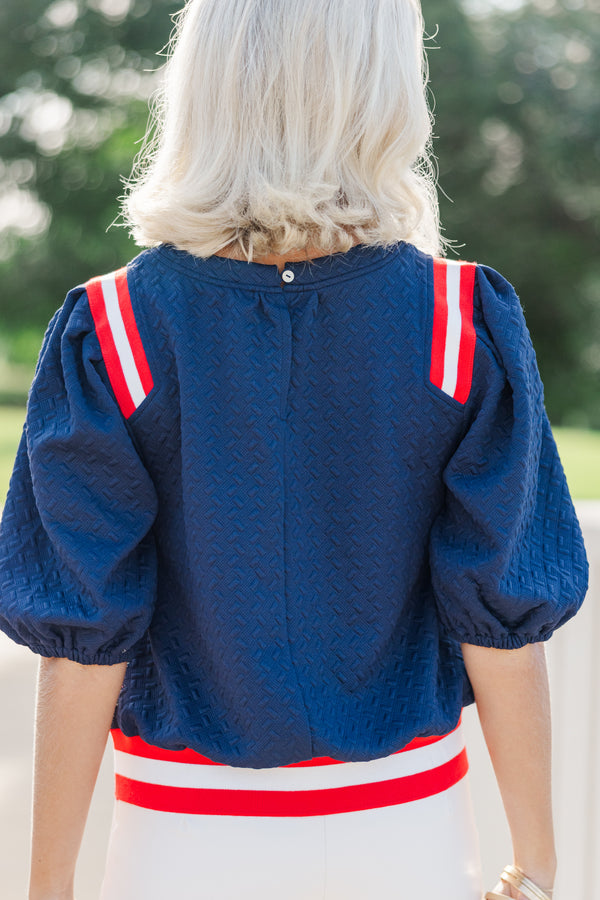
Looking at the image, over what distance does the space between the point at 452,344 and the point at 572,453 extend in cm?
979

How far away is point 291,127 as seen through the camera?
0.98 metres

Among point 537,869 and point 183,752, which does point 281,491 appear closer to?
point 183,752

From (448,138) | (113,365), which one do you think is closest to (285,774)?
(113,365)

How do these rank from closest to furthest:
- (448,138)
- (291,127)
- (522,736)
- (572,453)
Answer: (291,127), (522,736), (572,453), (448,138)

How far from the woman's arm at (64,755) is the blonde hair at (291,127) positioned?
1.46 ft

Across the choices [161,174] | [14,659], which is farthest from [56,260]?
[161,174]

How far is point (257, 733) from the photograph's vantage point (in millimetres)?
982

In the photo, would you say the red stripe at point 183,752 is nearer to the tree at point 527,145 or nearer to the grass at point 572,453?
the grass at point 572,453

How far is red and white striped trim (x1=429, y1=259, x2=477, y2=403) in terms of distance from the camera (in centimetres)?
100

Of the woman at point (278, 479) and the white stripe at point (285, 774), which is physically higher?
the woman at point (278, 479)

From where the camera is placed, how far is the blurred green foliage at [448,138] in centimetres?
1047

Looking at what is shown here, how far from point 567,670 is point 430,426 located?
840mm

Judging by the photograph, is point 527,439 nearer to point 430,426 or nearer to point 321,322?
point 430,426

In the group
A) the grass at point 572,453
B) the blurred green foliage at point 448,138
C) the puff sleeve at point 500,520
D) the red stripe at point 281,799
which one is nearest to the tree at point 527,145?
the blurred green foliage at point 448,138
